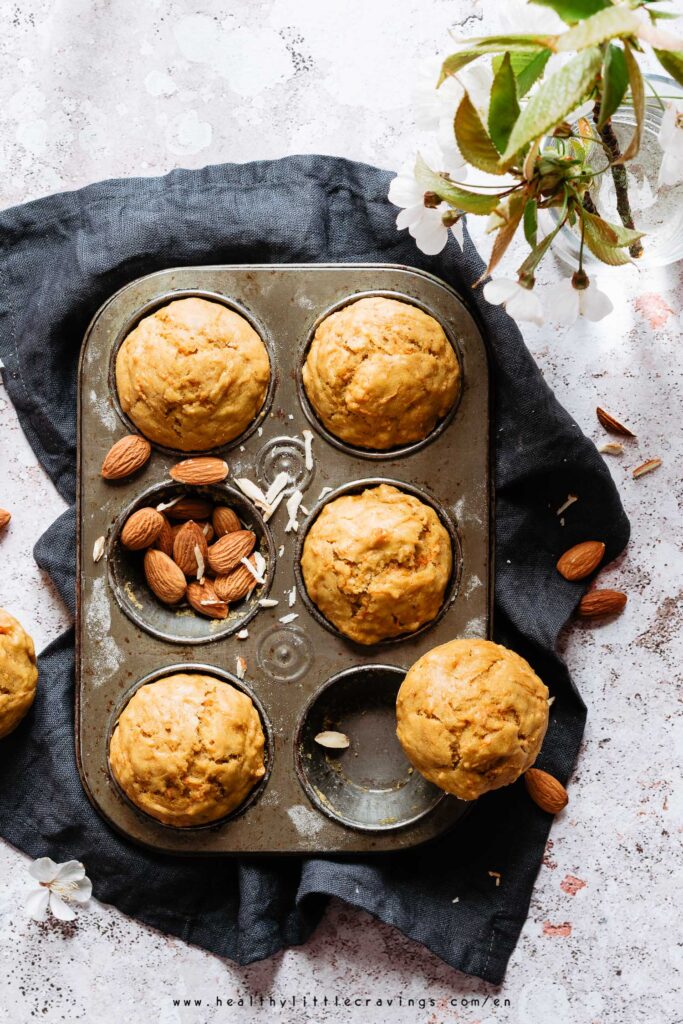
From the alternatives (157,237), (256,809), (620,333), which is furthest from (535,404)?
(256,809)

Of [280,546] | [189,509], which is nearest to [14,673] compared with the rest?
[189,509]

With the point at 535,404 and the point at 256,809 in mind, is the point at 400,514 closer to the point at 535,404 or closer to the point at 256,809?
the point at 535,404

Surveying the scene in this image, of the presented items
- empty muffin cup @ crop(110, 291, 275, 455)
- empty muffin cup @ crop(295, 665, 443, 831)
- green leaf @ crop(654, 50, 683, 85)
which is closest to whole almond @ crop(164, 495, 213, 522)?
empty muffin cup @ crop(110, 291, 275, 455)

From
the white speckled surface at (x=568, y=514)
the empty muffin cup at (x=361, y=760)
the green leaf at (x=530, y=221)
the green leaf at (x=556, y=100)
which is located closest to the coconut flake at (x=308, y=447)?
the empty muffin cup at (x=361, y=760)

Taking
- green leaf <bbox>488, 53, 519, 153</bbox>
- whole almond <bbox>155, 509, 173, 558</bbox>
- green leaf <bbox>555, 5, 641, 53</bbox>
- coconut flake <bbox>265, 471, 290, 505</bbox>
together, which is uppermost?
green leaf <bbox>555, 5, 641, 53</bbox>

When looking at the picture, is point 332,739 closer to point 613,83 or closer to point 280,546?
point 280,546

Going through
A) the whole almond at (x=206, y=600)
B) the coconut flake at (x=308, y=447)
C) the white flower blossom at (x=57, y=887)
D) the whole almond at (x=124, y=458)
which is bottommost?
the white flower blossom at (x=57, y=887)

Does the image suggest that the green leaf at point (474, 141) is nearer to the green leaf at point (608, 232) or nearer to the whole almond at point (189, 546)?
the green leaf at point (608, 232)

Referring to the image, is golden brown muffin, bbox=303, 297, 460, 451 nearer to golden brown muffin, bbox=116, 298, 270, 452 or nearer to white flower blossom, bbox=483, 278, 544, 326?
golden brown muffin, bbox=116, 298, 270, 452
